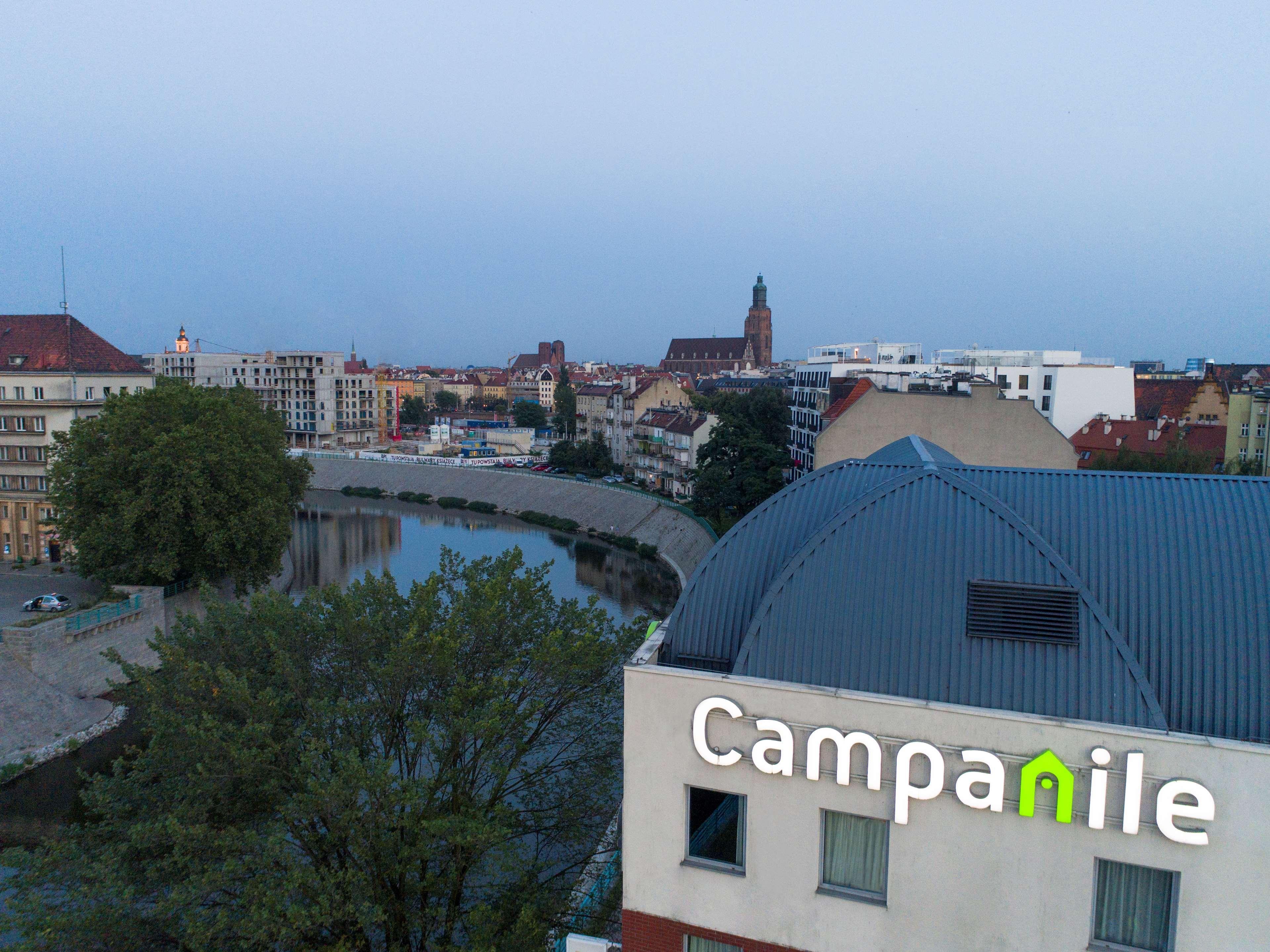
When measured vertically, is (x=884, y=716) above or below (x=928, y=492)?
below

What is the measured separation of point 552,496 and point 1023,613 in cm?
7532

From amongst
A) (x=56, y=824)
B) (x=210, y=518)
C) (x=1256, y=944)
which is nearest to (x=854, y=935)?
(x=1256, y=944)

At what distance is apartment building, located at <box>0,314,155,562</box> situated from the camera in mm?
45938

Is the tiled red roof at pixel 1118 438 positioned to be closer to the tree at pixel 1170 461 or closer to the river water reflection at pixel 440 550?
the tree at pixel 1170 461

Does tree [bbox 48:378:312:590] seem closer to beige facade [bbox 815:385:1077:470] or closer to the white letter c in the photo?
beige facade [bbox 815:385:1077:470]

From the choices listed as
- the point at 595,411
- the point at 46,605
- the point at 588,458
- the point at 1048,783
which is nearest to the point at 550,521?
the point at 588,458

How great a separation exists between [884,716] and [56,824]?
26021 millimetres

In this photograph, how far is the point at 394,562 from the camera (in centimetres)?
6225

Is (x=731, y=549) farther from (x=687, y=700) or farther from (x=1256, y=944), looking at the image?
(x=1256, y=944)

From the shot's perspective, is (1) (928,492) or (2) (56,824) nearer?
(1) (928,492)

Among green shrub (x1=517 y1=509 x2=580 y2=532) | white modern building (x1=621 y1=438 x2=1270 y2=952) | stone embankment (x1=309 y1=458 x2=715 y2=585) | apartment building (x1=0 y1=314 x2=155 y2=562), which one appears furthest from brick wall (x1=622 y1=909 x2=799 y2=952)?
green shrub (x1=517 y1=509 x2=580 y2=532)

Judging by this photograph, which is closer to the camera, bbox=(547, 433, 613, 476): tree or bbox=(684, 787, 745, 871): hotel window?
bbox=(684, 787, 745, 871): hotel window

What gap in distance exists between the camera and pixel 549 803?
57.0 ft

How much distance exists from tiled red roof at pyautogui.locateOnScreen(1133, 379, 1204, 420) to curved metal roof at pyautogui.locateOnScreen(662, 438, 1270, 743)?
6719cm
